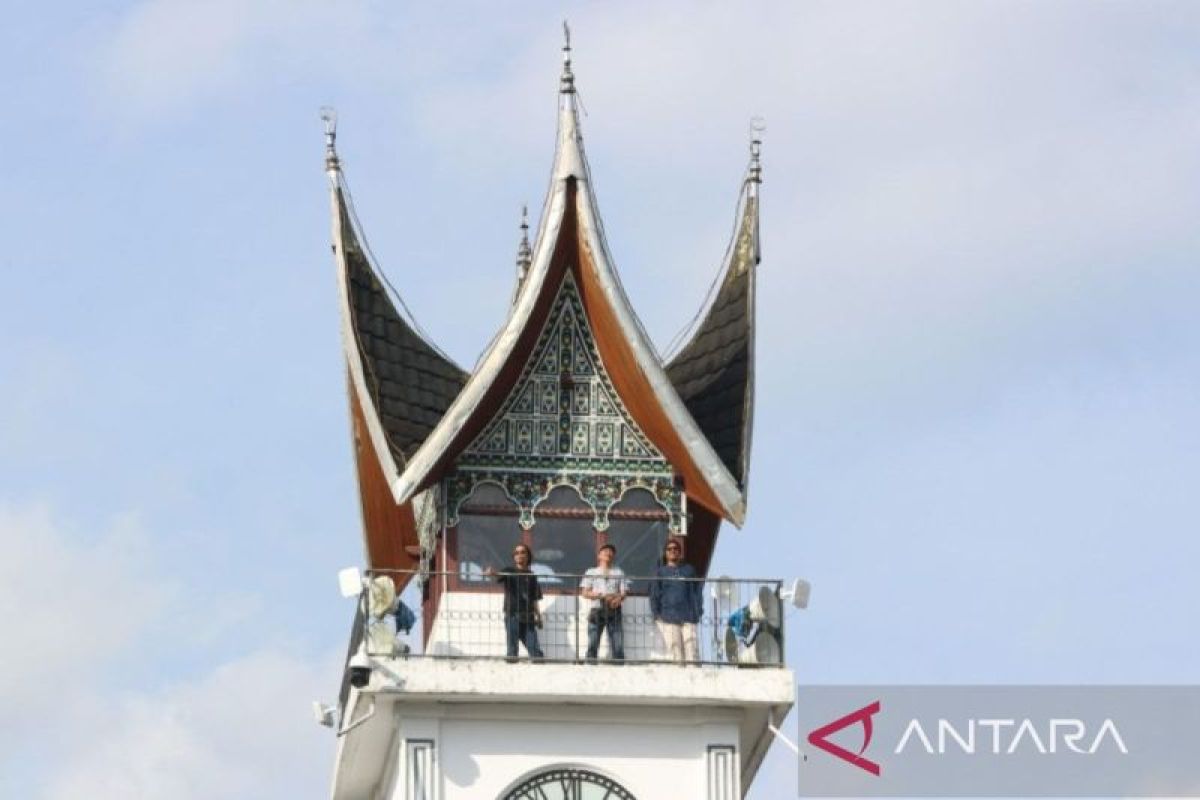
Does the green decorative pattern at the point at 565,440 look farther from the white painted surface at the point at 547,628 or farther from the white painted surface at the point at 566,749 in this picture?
the white painted surface at the point at 566,749

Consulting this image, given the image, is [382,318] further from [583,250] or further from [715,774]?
[715,774]

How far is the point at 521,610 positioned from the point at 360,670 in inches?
71.1

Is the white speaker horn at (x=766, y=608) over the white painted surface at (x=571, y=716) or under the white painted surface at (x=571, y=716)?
over

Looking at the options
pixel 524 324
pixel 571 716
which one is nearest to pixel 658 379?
pixel 524 324

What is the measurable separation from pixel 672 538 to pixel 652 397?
1527mm

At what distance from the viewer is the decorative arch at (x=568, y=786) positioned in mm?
47812

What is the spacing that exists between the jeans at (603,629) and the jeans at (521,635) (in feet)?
1.71

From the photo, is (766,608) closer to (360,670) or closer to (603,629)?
(603,629)

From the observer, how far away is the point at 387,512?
51.4 metres

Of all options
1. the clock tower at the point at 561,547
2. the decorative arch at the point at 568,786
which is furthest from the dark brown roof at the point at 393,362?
the decorative arch at the point at 568,786

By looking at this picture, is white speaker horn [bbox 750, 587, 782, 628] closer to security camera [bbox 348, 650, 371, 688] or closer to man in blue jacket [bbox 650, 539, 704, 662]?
man in blue jacket [bbox 650, 539, 704, 662]

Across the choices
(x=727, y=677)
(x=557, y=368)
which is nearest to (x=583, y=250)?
(x=557, y=368)

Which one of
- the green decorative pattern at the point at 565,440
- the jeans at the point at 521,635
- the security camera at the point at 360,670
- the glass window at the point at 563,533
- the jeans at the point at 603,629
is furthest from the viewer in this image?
the green decorative pattern at the point at 565,440

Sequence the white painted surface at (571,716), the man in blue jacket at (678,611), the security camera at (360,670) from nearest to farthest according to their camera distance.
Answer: the security camera at (360,670)
the white painted surface at (571,716)
the man in blue jacket at (678,611)
